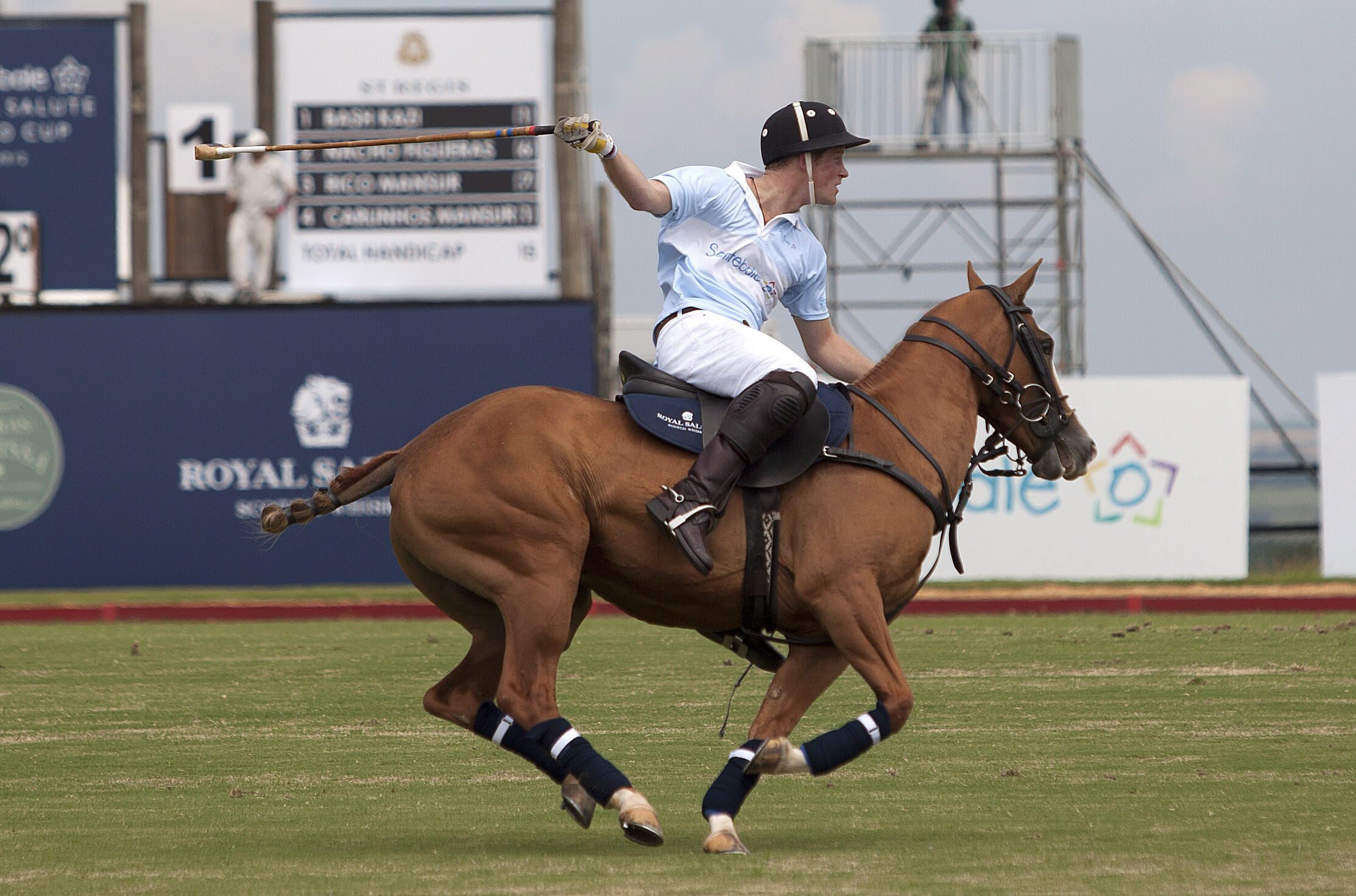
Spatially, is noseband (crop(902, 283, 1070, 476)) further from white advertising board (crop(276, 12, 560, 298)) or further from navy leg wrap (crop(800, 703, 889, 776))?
white advertising board (crop(276, 12, 560, 298))

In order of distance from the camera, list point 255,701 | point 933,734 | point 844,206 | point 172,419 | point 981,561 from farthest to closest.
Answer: point 844,206 < point 172,419 < point 981,561 < point 255,701 < point 933,734

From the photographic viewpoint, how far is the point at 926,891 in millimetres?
4469

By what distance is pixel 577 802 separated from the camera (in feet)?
17.3

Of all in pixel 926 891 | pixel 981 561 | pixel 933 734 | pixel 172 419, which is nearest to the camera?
pixel 926 891

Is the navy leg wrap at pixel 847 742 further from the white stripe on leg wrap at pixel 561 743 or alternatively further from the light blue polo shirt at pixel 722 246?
the light blue polo shirt at pixel 722 246

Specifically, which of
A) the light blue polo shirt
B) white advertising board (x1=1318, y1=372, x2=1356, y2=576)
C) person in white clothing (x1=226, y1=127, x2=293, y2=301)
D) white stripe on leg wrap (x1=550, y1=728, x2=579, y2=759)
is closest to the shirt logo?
the light blue polo shirt

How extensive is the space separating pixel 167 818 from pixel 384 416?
39.2 feet

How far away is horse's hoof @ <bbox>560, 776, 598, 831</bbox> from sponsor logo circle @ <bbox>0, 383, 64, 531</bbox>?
44.1 feet

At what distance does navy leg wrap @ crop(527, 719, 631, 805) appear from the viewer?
5.09 m

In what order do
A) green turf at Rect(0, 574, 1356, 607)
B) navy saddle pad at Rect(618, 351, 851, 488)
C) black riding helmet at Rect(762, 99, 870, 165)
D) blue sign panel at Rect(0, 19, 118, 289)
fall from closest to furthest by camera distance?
1. navy saddle pad at Rect(618, 351, 851, 488)
2. black riding helmet at Rect(762, 99, 870, 165)
3. green turf at Rect(0, 574, 1356, 607)
4. blue sign panel at Rect(0, 19, 118, 289)

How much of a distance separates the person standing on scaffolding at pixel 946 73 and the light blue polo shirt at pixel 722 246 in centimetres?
1361

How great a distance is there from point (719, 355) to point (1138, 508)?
413 inches

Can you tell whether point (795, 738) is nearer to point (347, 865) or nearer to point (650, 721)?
point (650, 721)

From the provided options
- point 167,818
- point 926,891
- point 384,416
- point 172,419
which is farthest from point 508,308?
point 926,891
